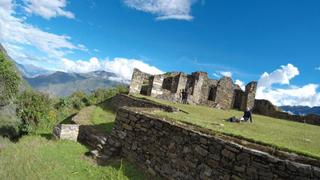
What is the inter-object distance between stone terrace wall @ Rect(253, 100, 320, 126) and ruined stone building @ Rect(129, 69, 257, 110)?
90 centimetres

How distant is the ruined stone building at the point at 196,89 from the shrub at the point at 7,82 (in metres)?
14.4

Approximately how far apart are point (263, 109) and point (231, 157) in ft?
92.9

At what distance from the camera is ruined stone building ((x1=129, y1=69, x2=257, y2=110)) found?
31312 mm

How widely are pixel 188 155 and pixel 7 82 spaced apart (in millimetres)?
30521

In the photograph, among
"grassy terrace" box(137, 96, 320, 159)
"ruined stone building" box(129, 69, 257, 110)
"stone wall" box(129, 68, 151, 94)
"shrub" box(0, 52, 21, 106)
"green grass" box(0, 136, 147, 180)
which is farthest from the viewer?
"shrub" box(0, 52, 21, 106)

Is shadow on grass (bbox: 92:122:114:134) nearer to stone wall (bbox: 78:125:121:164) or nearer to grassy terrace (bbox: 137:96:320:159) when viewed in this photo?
stone wall (bbox: 78:125:121:164)

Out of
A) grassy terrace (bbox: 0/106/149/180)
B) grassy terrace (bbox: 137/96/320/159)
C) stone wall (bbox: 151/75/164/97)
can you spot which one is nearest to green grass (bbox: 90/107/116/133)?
grassy terrace (bbox: 0/106/149/180)

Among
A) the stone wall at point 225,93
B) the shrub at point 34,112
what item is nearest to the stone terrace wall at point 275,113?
the stone wall at point 225,93

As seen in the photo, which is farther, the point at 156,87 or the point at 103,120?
the point at 156,87

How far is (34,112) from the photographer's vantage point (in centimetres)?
2477

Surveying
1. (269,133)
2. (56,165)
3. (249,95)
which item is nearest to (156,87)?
(249,95)

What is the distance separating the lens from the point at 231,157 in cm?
962

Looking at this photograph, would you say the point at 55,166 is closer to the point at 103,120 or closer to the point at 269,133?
the point at 269,133

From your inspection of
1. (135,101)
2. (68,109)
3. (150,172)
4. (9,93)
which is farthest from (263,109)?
(9,93)
